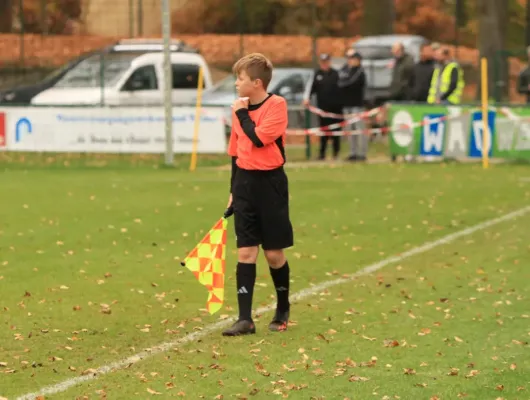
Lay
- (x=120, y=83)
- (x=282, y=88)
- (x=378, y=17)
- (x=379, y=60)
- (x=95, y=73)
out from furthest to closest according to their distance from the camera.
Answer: (x=378, y=17), (x=379, y=60), (x=282, y=88), (x=95, y=73), (x=120, y=83)

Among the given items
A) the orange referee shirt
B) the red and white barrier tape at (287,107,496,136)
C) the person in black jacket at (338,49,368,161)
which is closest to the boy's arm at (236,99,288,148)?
the orange referee shirt

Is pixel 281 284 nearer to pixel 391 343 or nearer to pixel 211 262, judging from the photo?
pixel 211 262

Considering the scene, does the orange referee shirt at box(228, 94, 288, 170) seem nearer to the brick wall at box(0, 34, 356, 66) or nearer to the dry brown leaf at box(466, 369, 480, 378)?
the dry brown leaf at box(466, 369, 480, 378)

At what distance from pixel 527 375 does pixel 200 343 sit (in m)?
2.00

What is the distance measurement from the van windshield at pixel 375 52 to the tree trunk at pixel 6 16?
8.87m

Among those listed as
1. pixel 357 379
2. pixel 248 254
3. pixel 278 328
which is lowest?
pixel 278 328

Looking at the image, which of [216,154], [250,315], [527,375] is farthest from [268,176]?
[216,154]

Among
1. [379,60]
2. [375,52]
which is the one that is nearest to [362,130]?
[379,60]

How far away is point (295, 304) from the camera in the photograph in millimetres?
10188

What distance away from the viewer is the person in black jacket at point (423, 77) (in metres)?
24.4

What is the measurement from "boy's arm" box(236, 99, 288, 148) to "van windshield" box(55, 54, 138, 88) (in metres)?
19.9

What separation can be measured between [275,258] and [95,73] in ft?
67.3

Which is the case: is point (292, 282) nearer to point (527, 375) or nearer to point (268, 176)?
point (268, 176)

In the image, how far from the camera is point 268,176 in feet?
29.4
